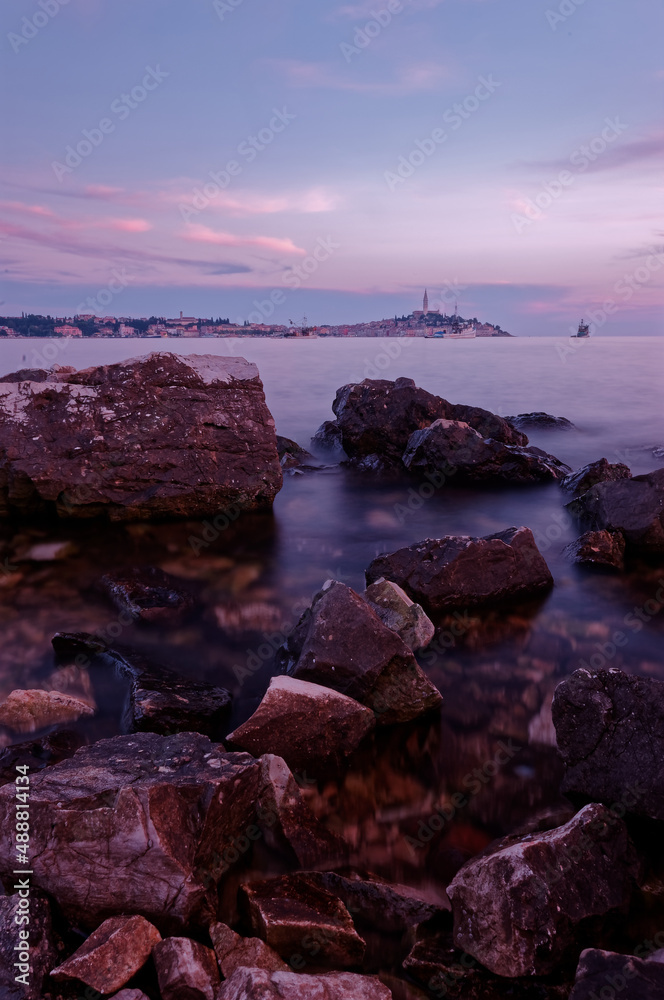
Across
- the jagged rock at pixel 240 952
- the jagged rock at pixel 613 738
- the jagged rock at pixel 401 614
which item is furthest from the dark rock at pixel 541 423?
the jagged rock at pixel 240 952

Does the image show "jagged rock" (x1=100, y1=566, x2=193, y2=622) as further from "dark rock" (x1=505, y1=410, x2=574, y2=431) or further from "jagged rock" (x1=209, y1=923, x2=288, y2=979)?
"dark rock" (x1=505, y1=410, x2=574, y2=431)

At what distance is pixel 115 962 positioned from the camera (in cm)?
286

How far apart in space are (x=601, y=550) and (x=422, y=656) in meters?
3.60

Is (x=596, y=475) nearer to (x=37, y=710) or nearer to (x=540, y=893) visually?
(x=540, y=893)

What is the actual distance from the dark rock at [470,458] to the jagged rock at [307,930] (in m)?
9.82

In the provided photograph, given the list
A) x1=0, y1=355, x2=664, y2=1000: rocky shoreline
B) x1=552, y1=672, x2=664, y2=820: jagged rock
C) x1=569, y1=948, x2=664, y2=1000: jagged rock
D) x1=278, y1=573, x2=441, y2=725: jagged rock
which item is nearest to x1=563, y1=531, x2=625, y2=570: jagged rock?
x1=0, y1=355, x2=664, y2=1000: rocky shoreline

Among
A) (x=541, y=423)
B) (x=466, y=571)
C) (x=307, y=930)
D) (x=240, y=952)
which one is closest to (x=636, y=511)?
(x=466, y=571)

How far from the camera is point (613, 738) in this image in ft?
13.2

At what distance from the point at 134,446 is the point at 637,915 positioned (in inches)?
316

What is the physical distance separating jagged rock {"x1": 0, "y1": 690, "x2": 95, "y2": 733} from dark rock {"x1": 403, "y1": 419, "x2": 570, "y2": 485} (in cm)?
875

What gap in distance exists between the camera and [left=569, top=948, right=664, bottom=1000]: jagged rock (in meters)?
2.49

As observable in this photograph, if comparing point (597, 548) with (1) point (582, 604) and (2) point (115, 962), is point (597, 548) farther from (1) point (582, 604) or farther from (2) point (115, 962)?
(2) point (115, 962)

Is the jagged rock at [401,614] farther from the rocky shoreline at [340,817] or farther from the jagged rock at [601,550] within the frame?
the jagged rock at [601,550]

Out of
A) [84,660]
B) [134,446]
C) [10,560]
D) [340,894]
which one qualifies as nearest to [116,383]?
[134,446]
